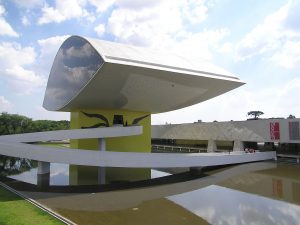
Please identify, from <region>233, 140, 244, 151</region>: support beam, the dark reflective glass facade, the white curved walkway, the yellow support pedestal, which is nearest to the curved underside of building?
the dark reflective glass facade

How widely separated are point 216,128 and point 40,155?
23450 mm

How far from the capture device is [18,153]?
1912cm

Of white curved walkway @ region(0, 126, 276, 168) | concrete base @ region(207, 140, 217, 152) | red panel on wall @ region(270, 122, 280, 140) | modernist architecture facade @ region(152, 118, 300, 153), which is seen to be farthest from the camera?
concrete base @ region(207, 140, 217, 152)

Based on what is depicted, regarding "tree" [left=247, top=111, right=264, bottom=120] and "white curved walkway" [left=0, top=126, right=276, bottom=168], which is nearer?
"white curved walkway" [left=0, top=126, right=276, bottom=168]

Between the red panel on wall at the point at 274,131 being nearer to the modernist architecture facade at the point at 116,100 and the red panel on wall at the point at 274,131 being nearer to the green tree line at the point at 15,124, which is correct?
the modernist architecture facade at the point at 116,100

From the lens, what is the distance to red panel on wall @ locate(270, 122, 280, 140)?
3011 centimetres

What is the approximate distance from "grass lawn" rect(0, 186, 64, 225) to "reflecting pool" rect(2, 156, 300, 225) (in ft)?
2.66

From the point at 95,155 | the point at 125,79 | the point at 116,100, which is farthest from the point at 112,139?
the point at 95,155

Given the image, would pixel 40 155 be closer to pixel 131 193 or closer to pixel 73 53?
pixel 131 193

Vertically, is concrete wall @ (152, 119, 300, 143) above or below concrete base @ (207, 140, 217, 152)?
above

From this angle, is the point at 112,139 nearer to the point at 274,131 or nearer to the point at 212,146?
the point at 212,146

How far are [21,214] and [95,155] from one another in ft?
→ 23.2

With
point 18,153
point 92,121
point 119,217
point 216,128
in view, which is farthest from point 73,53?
point 216,128

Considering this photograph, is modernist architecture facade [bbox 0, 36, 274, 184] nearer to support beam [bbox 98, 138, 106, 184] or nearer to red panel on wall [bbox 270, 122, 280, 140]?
support beam [bbox 98, 138, 106, 184]
